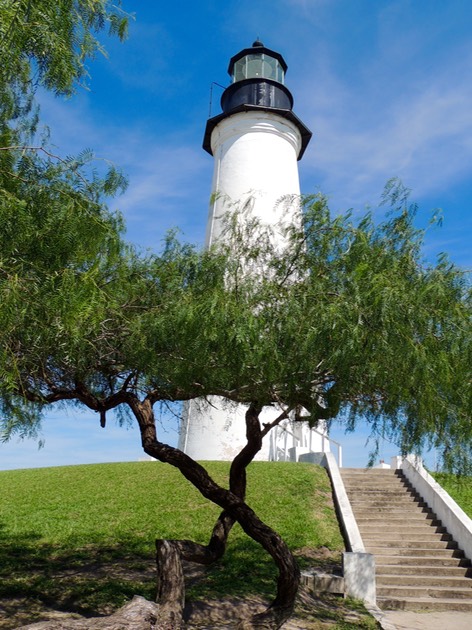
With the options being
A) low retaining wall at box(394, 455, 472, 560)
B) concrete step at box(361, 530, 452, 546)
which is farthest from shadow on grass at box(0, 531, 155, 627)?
low retaining wall at box(394, 455, 472, 560)

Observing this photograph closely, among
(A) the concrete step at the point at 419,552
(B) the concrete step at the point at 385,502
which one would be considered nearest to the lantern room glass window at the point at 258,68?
(B) the concrete step at the point at 385,502

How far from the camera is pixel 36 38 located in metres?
3.95

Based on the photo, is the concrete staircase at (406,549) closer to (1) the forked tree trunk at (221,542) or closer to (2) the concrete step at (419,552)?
(2) the concrete step at (419,552)

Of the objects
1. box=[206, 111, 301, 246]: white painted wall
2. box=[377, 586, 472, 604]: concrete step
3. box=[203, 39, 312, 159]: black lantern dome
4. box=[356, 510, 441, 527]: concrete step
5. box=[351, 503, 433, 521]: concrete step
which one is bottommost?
box=[377, 586, 472, 604]: concrete step

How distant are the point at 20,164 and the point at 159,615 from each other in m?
4.26

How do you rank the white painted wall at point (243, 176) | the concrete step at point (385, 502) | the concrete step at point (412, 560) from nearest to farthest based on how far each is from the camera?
the concrete step at point (412, 560), the concrete step at point (385, 502), the white painted wall at point (243, 176)

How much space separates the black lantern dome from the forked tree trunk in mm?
12967

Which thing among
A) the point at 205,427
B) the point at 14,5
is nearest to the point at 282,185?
the point at 205,427

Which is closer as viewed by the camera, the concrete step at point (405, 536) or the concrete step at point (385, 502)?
the concrete step at point (405, 536)

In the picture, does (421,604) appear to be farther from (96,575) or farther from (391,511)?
(96,575)

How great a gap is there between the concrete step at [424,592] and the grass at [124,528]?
4.01 feet

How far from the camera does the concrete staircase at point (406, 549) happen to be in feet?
28.8

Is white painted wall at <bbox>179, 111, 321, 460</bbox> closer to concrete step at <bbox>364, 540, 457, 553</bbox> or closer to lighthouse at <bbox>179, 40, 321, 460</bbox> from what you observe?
lighthouse at <bbox>179, 40, 321, 460</bbox>

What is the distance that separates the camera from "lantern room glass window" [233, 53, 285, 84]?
19.3 metres
